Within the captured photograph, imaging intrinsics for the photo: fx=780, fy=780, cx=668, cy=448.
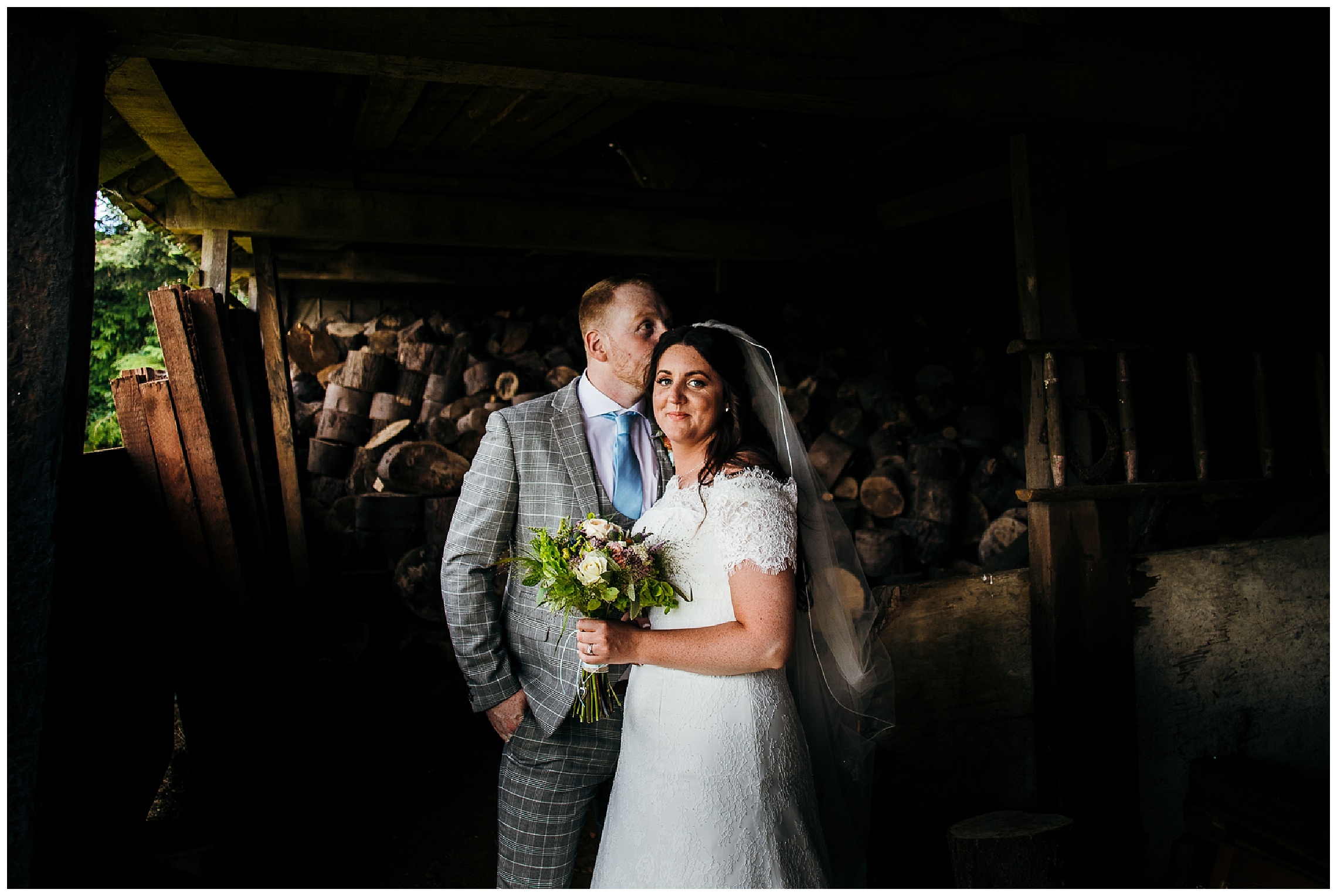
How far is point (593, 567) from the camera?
182cm

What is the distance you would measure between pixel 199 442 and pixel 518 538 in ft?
5.29

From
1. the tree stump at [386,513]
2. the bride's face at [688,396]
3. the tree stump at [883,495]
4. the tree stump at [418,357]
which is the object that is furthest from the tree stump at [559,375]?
the bride's face at [688,396]

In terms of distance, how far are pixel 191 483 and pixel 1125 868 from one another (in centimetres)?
400

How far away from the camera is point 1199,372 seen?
310cm

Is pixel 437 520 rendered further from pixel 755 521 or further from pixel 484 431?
pixel 755 521

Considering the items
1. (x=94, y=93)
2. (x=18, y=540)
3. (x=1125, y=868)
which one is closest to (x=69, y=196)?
(x=94, y=93)

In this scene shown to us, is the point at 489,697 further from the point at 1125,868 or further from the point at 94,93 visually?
the point at 1125,868

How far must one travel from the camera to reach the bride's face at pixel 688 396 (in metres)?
2.04

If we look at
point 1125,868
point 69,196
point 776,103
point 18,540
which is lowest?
point 1125,868

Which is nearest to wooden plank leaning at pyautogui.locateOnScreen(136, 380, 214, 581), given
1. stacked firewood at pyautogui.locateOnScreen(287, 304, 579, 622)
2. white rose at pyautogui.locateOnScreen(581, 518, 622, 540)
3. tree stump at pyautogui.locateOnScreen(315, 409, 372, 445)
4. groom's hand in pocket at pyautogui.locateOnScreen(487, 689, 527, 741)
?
groom's hand in pocket at pyautogui.locateOnScreen(487, 689, 527, 741)

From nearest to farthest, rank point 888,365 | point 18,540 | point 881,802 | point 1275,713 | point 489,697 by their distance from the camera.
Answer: point 18,540, point 489,697, point 881,802, point 1275,713, point 888,365

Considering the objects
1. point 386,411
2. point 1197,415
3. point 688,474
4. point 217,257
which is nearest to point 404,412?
point 386,411

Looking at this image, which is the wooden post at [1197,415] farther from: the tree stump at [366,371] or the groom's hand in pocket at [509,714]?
the tree stump at [366,371]

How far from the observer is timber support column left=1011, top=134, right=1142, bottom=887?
2.98 m
